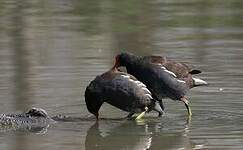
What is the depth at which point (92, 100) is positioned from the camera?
10.5m

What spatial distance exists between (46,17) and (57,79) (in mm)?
7646

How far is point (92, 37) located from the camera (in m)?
17.1

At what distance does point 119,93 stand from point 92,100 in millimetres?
355

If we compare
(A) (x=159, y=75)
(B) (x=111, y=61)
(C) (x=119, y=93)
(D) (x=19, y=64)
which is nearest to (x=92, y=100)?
(C) (x=119, y=93)

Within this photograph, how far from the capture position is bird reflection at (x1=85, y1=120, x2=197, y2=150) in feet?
30.4

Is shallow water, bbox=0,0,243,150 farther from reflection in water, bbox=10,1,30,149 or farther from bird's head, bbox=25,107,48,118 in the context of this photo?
bird's head, bbox=25,107,48,118

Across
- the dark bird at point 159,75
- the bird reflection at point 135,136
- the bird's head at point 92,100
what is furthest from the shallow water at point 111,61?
the dark bird at point 159,75

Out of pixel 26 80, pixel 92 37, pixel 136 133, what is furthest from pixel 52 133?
pixel 92 37

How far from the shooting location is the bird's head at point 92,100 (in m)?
10.5

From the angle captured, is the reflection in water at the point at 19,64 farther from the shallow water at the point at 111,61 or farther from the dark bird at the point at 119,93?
the dark bird at the point at 119,93

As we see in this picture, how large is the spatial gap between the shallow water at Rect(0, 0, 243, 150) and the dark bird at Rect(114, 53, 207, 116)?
10.0 inches

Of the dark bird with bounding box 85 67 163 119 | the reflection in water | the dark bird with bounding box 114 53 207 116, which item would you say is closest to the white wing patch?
the dark bird with bounding box 85 67 163 119

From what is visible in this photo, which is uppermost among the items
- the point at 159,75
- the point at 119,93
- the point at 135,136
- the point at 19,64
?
the point at 159,75

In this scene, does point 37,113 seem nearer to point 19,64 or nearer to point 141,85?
point 141,85
